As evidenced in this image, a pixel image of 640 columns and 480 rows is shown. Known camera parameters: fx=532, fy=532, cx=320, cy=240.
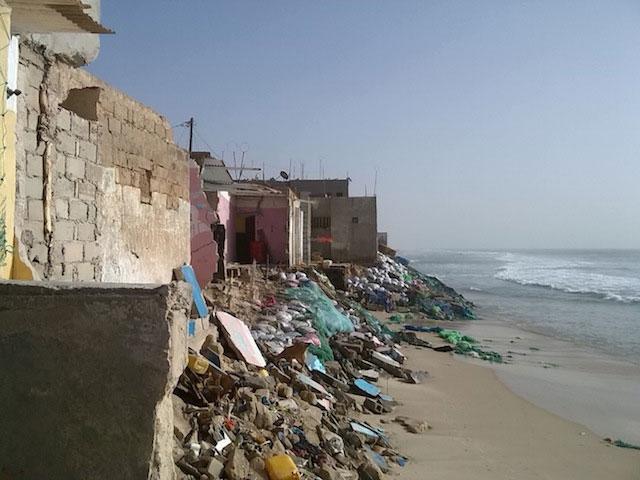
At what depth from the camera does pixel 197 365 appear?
17.1 ft

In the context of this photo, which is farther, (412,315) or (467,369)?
(412,315)

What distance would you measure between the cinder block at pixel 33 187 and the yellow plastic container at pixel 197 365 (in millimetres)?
2143

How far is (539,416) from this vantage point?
9375 millimetres

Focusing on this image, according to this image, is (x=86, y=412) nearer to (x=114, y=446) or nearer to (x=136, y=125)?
(x=114, y=446)

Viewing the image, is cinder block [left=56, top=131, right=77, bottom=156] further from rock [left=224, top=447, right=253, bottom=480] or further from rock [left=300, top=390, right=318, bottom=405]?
rock [left=300, top=390, right=318, bottom=405]

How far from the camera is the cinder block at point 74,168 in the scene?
4.22m

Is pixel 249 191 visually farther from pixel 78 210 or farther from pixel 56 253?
pixel 56 253

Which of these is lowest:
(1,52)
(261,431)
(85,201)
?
(261,431)

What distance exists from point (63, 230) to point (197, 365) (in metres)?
1.87

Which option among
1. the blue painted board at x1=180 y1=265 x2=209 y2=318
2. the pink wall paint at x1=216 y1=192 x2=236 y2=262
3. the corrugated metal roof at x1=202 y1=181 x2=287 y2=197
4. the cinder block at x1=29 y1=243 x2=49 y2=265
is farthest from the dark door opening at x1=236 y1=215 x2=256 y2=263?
the cinder block at x1=29 y1=243 x2=49 y2=265

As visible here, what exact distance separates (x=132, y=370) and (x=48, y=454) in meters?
0.58

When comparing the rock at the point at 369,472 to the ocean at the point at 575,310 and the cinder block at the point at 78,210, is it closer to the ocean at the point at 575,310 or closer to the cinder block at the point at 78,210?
the cinder block at the point at 78,210

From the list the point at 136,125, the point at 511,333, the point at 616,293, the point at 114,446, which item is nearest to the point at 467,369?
the point at 511,333

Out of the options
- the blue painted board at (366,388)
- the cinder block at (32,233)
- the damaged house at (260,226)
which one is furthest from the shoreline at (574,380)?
the cinder block at (32,233)
